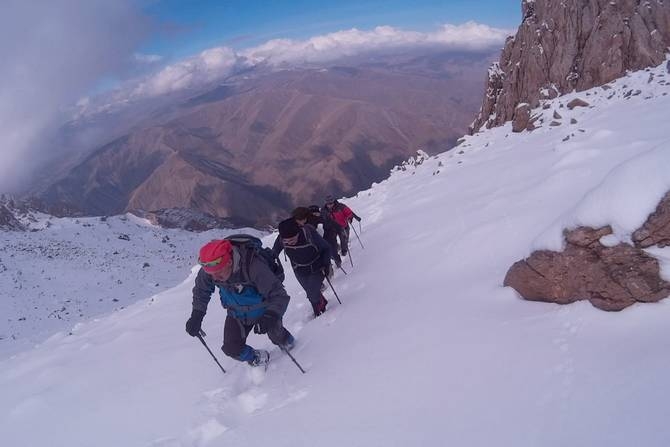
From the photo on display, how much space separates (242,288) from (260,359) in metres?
1.52

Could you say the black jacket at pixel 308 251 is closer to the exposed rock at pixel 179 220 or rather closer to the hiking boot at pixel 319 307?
the hiking boot at pixel 319 307

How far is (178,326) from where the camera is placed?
36.8 feet

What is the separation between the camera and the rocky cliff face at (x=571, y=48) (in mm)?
30672

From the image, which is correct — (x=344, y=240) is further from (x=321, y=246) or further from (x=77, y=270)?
(x=77, y=270)

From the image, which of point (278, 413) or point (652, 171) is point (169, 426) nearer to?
point (278, 413)

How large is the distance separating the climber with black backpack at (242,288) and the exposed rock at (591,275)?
10.7 feet

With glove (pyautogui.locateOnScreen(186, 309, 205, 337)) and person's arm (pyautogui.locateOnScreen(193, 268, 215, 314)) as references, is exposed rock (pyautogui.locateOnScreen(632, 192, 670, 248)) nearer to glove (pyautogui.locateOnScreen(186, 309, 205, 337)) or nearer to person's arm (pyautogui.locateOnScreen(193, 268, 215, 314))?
person's arm (pyautogui.locateOnScreen(193, 268, 215, 314))

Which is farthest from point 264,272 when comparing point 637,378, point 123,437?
point 637,378

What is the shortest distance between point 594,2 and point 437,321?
39249 mm

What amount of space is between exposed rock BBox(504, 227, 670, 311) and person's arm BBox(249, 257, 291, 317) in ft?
10.3

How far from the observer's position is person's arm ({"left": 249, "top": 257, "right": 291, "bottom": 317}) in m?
5.76

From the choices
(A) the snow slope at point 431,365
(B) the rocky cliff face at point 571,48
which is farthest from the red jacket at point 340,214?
(B) the rocky cliff face at point 571,48

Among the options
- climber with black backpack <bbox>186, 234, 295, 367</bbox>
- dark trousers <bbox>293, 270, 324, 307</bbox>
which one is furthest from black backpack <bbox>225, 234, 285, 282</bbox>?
dark trousers <bbox>293, 270, 324, 307</bbox>

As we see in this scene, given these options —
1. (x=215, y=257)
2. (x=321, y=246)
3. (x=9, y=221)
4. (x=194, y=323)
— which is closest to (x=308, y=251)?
(x=321, y=246)
